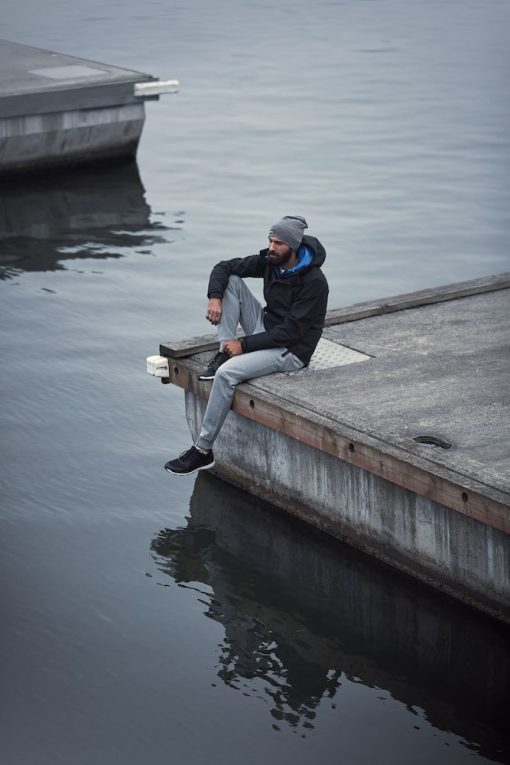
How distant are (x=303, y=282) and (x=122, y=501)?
7.06 feet

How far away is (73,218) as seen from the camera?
1914cm

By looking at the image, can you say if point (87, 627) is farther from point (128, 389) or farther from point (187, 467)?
point (128, 389)

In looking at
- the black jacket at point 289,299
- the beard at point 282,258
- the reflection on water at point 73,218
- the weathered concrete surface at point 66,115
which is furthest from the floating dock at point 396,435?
the weathered concrete surface at point 66,115

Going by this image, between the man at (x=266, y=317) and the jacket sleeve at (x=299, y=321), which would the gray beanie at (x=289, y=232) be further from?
the jacket sleeve at (x=299, y=321)

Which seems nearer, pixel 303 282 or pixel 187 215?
pixel 303 282

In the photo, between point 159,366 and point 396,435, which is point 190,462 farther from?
point 396,435

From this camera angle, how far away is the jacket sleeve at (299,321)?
9984 mm

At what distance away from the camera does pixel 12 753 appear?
774 centimetres

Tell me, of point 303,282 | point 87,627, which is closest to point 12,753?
point 87,627

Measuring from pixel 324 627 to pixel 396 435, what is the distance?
1279 millimetres

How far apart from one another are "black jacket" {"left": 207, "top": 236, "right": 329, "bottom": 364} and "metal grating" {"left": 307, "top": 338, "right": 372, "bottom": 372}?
169 millimetres

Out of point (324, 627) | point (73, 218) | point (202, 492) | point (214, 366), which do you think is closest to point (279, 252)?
point (214, 366)

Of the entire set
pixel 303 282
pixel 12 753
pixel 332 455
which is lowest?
pixel 12 753

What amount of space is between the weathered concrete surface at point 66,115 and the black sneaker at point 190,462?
10394 mm
